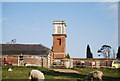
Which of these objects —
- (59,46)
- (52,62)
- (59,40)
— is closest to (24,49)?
(52,62)

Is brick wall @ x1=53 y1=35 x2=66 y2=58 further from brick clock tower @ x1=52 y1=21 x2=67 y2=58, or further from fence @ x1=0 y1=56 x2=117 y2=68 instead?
fence @ x1=0 y1=56 x2=117 y2=68

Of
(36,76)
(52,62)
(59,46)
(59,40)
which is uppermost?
(59,40)

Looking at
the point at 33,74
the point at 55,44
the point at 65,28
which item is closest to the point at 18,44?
the point at 55,44

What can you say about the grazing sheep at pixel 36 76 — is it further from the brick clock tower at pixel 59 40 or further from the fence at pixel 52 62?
the brick clock tower at pixel 59 40

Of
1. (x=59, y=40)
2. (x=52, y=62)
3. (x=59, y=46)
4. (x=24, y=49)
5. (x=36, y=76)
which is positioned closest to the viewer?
(x=36, y=76)

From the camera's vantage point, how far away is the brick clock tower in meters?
44.9

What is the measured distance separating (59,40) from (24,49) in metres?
7.17

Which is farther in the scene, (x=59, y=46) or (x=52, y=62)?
(x=59, y=46)

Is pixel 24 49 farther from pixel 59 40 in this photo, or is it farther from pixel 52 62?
pixel 59 40

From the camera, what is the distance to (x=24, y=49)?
134 ft

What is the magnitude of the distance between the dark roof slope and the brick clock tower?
13.4 ft

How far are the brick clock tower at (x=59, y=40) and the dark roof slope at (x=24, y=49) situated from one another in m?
4.09

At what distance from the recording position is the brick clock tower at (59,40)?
4488cm

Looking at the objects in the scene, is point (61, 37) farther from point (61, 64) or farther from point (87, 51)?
Result: point (87, 51)
